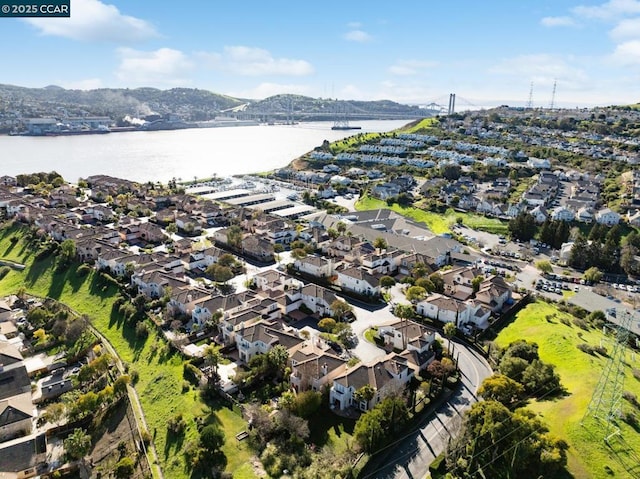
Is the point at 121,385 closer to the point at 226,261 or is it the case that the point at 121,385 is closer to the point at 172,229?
the point at 226,261

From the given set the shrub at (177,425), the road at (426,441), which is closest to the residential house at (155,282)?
the shrub at (177,425)

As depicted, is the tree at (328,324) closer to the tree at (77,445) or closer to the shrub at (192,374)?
the shrub at (192,374)

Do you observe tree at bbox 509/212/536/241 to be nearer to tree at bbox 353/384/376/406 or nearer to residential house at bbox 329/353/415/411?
residential house at bbox 329/353/415/411

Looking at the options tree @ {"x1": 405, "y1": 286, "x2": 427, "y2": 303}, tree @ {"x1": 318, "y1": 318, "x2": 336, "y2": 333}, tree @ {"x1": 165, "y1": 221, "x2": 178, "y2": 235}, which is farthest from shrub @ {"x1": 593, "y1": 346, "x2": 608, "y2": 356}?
tree @ {"x1": 165, "y1": 221, "x2": 178, "y2": 235}

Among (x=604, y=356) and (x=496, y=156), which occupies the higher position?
(x=496, y=156)

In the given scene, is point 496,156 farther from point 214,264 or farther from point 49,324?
point 49,324

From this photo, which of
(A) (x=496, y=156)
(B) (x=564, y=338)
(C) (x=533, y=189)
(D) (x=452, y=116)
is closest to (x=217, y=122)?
(D) (x=452, y=116)
